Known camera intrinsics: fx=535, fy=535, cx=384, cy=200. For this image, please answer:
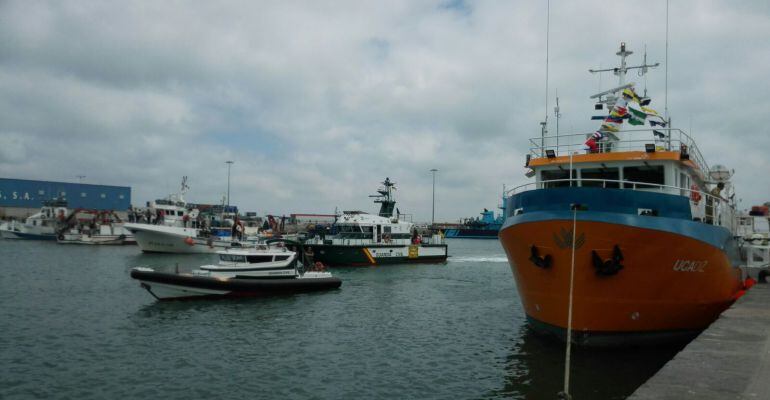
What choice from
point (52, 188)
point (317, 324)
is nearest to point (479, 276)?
point (317, 324)

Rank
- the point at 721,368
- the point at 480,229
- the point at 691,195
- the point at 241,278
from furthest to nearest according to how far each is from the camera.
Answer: the point at 480,229
the point at 241,278
the point at 691,195
the point at 721,368

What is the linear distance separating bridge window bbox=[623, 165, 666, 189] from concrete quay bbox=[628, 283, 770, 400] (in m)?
5.17

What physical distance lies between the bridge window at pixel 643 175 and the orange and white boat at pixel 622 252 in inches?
1.2

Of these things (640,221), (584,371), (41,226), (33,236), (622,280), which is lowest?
(584,371)

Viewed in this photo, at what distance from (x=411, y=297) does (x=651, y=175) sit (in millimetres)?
14746

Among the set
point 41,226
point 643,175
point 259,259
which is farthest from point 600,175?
point 41,226

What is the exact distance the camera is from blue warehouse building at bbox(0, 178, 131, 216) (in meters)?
109

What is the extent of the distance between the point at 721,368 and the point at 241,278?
21973 millimetres

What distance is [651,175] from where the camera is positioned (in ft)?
52.7

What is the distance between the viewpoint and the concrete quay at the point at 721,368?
23.2 feet

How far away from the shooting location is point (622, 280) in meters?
13.3

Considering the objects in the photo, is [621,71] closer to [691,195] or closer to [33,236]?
[691,195]

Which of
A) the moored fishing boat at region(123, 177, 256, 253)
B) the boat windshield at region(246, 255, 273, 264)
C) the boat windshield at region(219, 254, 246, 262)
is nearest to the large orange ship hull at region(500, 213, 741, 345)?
the boat windshield at region(246, 255, 273, 264)

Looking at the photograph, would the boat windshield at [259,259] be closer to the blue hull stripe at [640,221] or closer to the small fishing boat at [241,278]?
the small fishing boat at [241,278]
